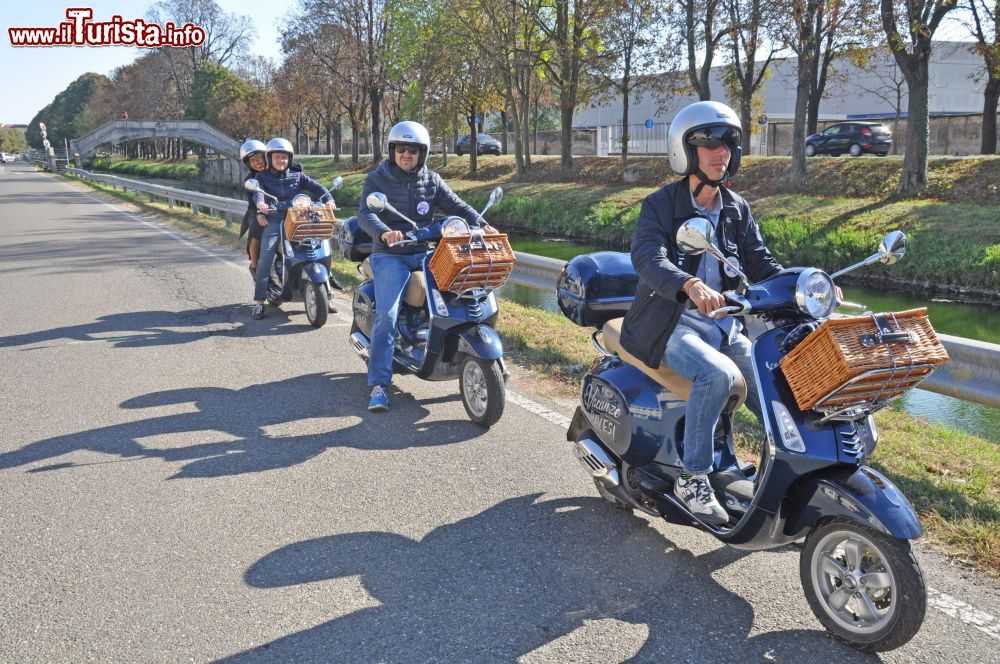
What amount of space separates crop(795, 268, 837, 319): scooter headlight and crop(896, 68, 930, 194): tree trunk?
1970 centimetres

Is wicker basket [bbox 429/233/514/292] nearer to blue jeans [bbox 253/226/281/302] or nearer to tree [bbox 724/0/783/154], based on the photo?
blue jeans [bbox 253/226/281/302]

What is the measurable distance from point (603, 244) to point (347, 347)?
16619mm

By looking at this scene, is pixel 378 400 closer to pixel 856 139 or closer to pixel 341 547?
pixel 341 547

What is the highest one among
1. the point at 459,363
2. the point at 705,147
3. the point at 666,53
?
the point at 666,53

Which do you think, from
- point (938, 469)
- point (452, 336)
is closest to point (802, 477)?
point (938, 469)

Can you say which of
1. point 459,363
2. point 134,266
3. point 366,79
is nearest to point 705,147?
point 459,363

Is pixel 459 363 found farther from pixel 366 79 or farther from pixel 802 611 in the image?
pixel 366 79

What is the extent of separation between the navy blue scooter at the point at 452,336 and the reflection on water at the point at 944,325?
3.55 metres

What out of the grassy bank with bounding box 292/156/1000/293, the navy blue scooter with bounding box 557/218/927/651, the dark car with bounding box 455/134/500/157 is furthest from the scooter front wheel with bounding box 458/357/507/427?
the dark car with bounding box 455/134/500/157

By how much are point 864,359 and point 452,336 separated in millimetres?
3381

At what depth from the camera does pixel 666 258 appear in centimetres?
360

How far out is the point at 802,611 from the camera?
3.34m

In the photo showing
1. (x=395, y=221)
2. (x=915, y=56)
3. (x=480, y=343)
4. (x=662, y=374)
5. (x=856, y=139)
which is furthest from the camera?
(x=856, y=139)

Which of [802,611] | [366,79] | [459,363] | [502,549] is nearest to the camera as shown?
[802,611]
